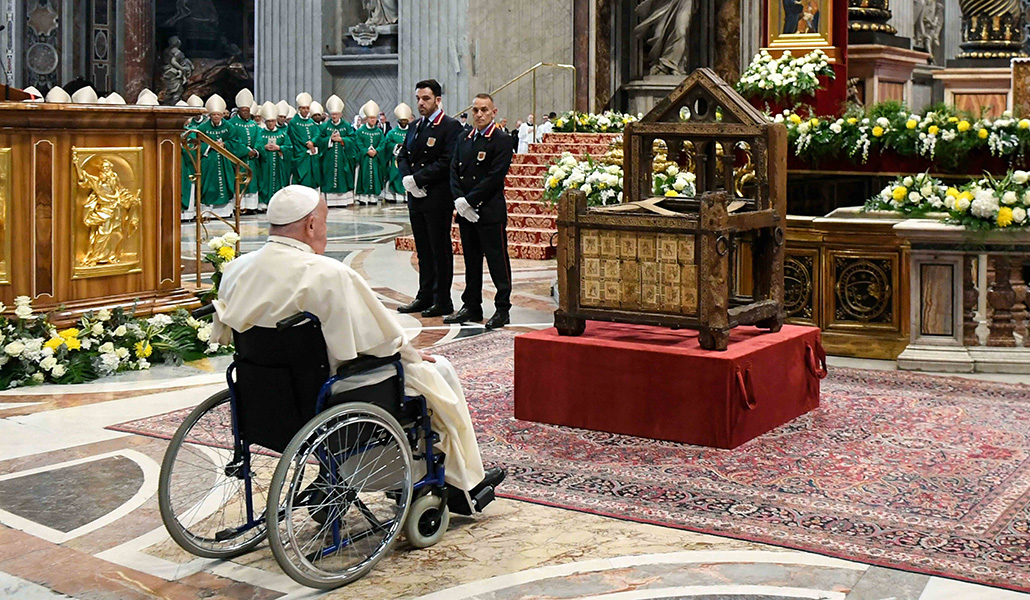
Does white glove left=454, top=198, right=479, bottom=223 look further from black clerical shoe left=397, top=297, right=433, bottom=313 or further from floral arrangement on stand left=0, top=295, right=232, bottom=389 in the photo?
floral arrangement on stand left=0, top=295, right=232, bottom=389

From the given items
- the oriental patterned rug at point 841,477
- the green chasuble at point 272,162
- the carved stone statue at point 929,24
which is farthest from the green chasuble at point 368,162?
the oriental patterned rug at point 841,477

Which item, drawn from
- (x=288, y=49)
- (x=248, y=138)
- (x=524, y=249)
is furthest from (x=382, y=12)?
(x=524, y=249)

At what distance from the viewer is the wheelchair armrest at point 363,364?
427 centimetres

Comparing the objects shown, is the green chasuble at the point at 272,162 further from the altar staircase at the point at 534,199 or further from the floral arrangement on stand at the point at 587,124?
the altar staircase at the point at 534,199

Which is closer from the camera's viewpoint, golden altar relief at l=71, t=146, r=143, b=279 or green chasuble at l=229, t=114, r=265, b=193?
golden altar relief at l=71, t=146, r=143, b=279

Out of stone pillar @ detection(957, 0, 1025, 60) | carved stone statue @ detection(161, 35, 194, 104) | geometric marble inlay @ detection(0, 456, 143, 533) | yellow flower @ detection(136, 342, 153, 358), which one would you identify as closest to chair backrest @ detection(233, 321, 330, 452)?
geometric marble inlay @ detection(0, 456, 143, 533)

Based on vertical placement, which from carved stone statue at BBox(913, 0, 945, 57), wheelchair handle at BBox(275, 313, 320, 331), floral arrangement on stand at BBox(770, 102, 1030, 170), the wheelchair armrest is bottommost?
the wheelchair armrest

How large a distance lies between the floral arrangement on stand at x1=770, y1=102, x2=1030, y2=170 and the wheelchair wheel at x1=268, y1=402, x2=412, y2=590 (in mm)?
6082

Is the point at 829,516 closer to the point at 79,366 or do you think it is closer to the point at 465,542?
the point at 465,542

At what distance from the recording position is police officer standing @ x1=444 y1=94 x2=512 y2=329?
964 cm

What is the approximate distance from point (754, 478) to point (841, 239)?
3368 mm

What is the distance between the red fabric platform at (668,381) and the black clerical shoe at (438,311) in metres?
3.50

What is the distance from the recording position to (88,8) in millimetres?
25328

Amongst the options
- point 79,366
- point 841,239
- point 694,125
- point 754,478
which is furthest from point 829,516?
point 79,366
